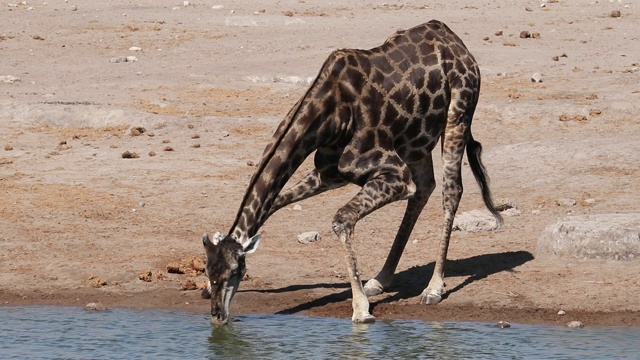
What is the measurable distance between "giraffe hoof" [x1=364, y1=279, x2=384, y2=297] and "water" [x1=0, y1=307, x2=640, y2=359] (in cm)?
84

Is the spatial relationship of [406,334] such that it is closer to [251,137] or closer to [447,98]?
[447,98]

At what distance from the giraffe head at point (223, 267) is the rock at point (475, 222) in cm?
404

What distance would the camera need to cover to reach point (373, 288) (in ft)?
40.7

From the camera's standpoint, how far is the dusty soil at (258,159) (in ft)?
40.8

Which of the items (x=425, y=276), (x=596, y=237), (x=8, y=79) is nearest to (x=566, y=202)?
(x=596, y=237)

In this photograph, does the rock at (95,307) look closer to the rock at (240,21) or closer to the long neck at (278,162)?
the long neck at (278,162)

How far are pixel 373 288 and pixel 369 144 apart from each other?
1508 mm

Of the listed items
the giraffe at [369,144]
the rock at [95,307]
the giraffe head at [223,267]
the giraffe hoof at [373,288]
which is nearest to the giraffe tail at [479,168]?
the giraffe at [369,144]

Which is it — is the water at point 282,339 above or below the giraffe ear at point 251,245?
below

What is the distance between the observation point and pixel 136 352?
10445 mm

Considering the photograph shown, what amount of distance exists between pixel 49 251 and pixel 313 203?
3385 millimetres

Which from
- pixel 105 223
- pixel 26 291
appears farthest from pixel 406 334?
pixel 105 223

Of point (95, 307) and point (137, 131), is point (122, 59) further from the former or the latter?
point (95, 307)

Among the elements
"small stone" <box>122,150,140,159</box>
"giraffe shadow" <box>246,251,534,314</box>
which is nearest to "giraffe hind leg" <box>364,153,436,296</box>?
"giraffe shadow" <box>246,251,534,314</box>
